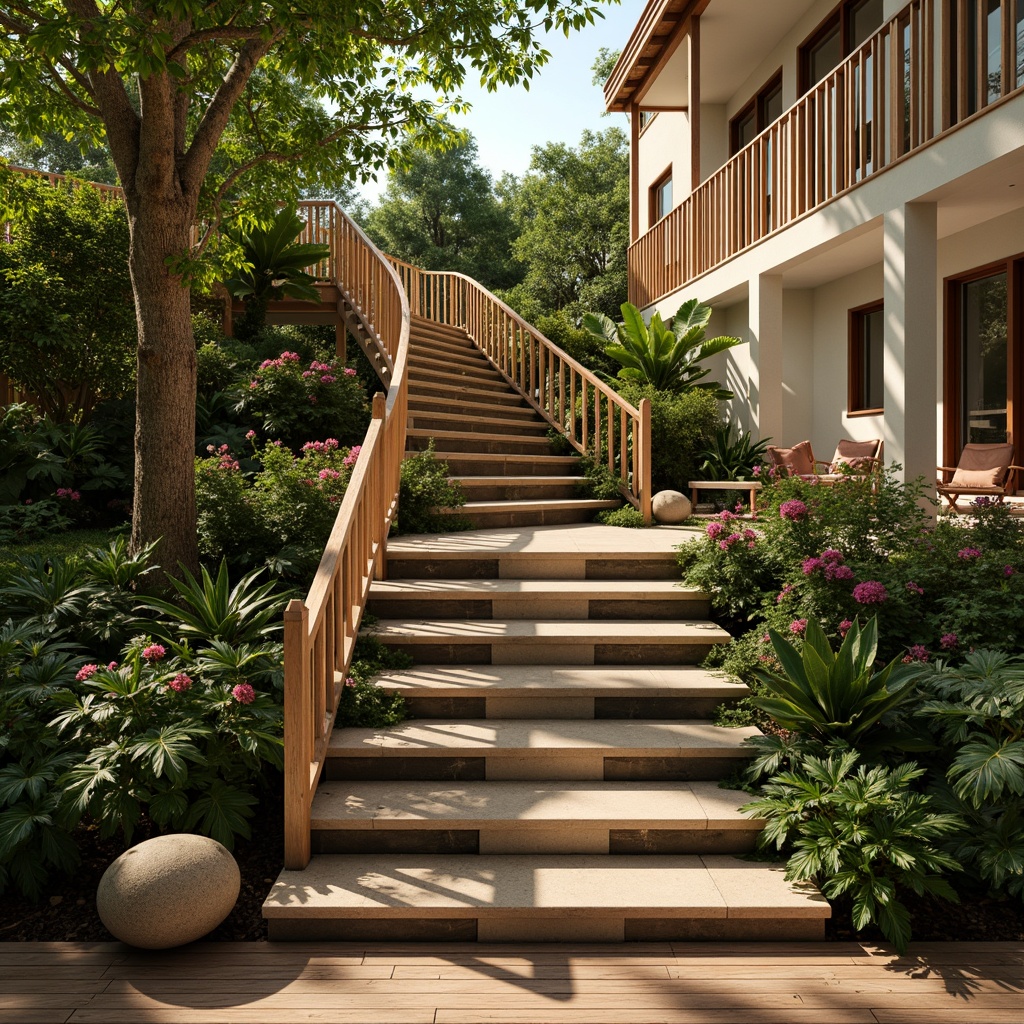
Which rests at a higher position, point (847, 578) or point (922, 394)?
point (922, 394)

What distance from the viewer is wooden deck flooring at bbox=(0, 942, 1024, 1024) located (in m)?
2.82

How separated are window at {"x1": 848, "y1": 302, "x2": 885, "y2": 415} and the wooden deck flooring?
8965 mm

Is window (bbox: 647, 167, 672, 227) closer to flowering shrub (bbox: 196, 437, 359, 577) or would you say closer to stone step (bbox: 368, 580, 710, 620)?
flowering shrub (bbox: 196, 437, 359, 577)

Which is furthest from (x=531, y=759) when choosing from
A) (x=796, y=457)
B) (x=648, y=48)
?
(x=648, y=48)

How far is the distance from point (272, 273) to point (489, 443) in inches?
235

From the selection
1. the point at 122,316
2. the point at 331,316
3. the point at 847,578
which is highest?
the point at 331,316

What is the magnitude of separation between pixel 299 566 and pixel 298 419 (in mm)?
4006

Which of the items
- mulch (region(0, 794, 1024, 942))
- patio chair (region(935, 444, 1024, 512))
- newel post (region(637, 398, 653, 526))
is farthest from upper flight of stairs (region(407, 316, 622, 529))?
mulch (region(0, 794, 1024, 942))

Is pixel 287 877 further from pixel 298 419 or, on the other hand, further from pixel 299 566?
pixel 298 419

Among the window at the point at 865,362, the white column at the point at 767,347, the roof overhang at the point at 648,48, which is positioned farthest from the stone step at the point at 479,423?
the roof overhang at the point at 648,48

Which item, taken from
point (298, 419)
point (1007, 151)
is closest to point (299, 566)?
point (298, 419)

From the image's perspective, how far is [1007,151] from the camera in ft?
18.8

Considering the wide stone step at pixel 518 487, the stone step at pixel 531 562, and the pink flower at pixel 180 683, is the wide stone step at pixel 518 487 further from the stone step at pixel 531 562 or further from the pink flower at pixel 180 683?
the pink flower at pixel 180 683

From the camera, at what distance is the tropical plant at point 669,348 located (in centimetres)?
1084
